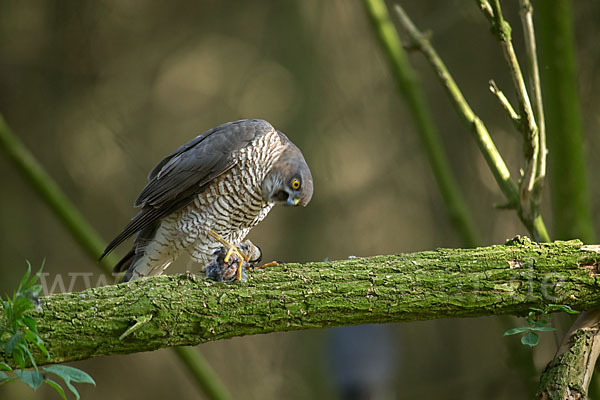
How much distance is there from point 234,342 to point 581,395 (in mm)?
3622

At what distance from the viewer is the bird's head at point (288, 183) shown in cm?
258

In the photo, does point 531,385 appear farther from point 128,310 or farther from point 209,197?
point 128,310

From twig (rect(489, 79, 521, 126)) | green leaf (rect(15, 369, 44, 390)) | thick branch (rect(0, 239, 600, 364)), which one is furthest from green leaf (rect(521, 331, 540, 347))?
green leaf (rect(15, 369, 44, 390))

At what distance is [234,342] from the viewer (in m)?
5.04

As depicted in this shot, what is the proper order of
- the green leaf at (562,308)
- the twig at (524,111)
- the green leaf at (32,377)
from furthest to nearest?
the twig at (524,111) < the green leaf at (562,308) < the green leaf at (32,377)

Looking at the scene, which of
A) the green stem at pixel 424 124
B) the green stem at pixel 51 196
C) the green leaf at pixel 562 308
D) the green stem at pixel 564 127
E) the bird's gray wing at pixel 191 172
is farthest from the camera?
the green stem at pixel 51 196

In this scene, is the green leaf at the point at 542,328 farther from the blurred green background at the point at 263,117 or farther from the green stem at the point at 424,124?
the blurred green background at the point at 263,117

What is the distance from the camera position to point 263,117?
197 inches

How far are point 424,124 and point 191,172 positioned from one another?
3.87ft

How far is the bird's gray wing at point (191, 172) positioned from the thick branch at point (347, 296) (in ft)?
2.68

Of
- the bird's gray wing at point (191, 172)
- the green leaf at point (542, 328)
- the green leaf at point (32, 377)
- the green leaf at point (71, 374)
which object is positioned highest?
the green leaf at point (32, 377)

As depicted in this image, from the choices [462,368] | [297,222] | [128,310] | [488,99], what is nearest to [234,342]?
[297,222]

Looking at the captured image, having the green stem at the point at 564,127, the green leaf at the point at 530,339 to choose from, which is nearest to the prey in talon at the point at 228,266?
the green leaf at the point at 530,339

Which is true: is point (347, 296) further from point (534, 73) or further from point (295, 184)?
point (534, 73)
